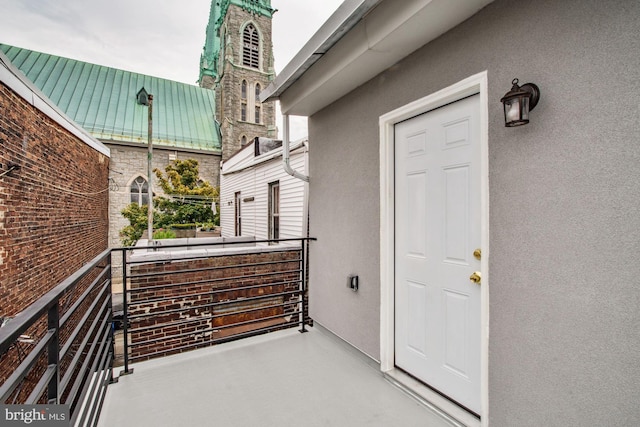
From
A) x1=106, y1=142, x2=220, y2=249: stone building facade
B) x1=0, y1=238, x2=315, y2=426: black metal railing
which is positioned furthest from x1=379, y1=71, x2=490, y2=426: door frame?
x1=106, y1=142, x2=220, y2=249: stone building facade

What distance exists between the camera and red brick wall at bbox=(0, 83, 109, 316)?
Result: 393 centimetres

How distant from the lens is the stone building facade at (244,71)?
1650 cm

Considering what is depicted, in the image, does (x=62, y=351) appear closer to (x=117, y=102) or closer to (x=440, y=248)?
(x=440, y=248)

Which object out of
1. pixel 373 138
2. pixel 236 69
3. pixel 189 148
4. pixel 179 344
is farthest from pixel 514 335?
pixel 236 69

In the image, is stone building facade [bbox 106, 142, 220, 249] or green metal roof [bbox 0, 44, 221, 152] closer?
stone building facade [bbox 106, 142, 220, 249]

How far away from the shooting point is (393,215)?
2453 mm

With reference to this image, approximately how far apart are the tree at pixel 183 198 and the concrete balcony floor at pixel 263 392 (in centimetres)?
1009

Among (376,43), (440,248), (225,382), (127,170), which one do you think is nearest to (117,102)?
(127,170)

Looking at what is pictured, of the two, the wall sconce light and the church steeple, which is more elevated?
the church steeple

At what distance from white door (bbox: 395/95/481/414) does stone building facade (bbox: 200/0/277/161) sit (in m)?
14.6

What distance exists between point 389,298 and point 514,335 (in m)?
1.00

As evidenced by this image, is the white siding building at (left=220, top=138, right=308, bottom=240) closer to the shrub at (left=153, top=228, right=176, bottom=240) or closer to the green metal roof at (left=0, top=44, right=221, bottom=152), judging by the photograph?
the shrub at (left=153, top=228, right=176, bottom=240)

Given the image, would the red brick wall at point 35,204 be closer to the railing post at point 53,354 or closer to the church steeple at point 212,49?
the railing post at point 53,354

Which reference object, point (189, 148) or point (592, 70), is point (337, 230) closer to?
point (592, 70)
